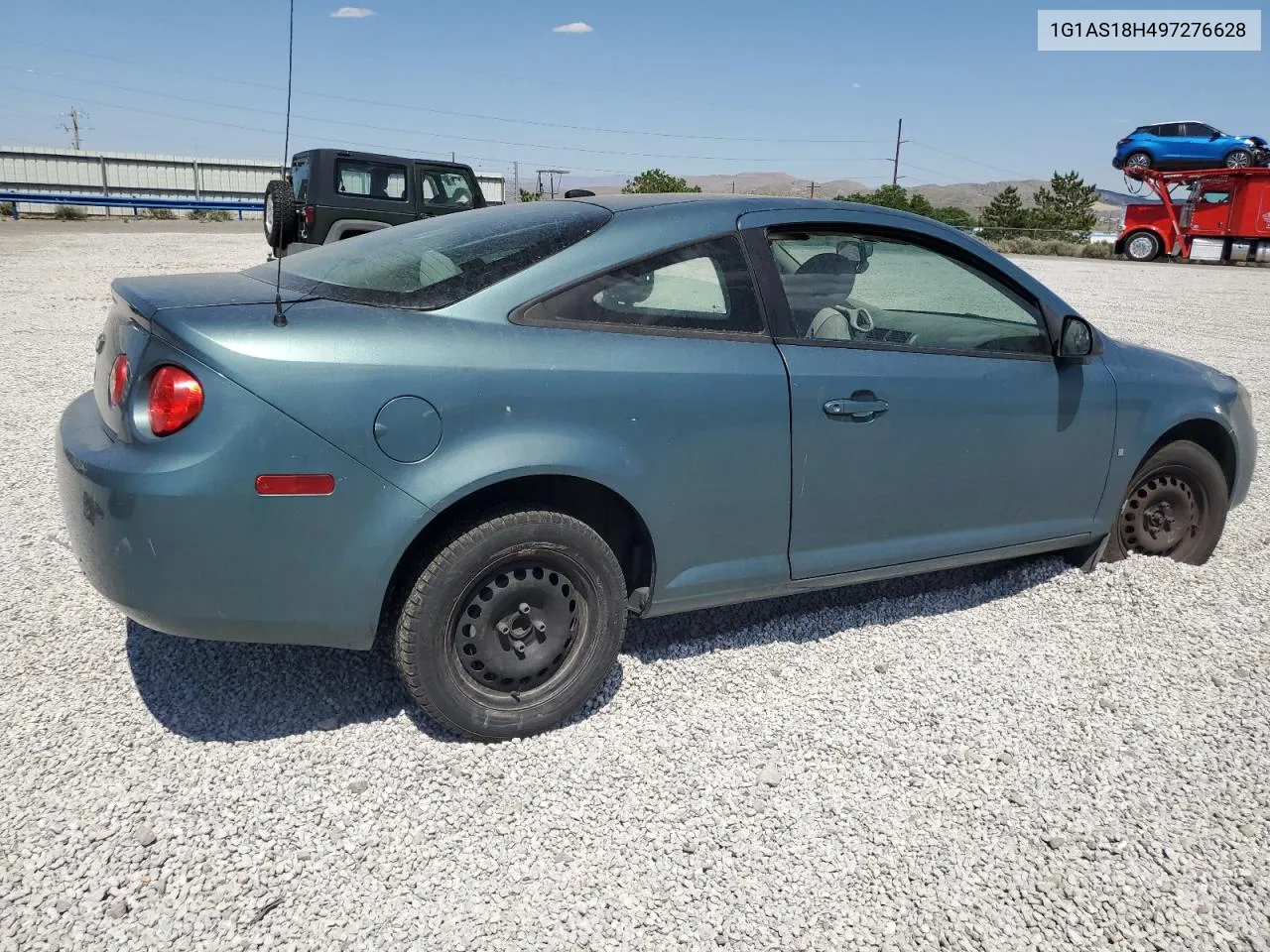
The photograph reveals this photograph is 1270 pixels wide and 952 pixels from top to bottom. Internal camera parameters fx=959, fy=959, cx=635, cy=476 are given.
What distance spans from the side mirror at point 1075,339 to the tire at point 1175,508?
0.81m

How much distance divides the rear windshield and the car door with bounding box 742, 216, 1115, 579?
0.69 m

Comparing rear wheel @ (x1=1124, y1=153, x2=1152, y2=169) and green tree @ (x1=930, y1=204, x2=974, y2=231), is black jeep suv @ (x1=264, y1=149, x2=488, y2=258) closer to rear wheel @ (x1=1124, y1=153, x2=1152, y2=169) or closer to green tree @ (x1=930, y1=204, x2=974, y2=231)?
green tree @ (x1=930, y1=204, x2=974, y2=231)

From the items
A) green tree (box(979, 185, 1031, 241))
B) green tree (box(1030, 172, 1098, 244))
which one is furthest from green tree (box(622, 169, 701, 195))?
green tree (box(1030, 172, 1098, 244))

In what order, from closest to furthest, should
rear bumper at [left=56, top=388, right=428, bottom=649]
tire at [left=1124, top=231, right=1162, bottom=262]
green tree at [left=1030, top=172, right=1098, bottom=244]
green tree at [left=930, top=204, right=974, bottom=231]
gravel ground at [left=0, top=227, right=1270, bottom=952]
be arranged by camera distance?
gravel ground at [left=0, top=227, right=1270, bottom=952]
rear bumper at [left=56, top=388, right=428, bottom=649]
tire at [left=1124, top=231, right=1162, bottom=262]
green tree at [left=930, top=204, right=974, bottom=231]
green tree at [left=1030, top=172, right=1098, bottom=244]

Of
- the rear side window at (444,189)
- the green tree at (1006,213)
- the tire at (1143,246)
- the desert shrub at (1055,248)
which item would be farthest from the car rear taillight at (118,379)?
the green tree at (1006,213)

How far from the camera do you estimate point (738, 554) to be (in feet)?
10.4

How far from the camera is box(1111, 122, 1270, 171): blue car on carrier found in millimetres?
31500

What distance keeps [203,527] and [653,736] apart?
4.70ft

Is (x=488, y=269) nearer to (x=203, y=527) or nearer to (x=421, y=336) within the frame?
(x=421, y=336)

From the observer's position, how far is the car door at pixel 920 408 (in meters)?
3.21

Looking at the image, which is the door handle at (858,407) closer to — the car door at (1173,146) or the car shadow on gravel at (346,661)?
the car shadow on gravel at (346,661)

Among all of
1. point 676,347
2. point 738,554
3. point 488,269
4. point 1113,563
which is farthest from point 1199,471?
point 488,269

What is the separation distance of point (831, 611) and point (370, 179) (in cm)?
1222

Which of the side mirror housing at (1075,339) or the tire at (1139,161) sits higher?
the tire at (1139,161)
